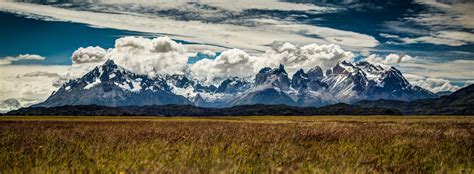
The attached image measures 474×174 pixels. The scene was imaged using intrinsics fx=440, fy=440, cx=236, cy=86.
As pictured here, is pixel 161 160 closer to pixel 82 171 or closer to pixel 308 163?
pixel 82 171

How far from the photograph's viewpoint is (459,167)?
11.4 meters

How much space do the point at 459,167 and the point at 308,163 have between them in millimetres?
3962

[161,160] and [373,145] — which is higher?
[161,160]


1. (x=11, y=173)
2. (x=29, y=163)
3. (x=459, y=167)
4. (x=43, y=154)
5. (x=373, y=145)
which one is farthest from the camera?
(x=373, y=145)

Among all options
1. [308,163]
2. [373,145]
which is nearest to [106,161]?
[308,163]

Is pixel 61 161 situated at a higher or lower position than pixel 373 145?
higher

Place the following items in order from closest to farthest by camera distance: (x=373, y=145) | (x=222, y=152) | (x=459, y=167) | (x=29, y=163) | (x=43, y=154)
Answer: (x=29, y=163) < (x=459, y=167) < (x=43, y=154) < (x=222, y=152) < (x=373, y=145)

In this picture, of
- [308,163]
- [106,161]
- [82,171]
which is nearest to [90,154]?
[106,161]

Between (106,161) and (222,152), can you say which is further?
(222,152)

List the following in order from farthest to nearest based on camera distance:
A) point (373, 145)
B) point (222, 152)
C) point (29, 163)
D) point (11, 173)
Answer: point (373, 145)
point (222, 152)
point (29, 163)
point (11, 173)

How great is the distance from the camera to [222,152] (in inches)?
540

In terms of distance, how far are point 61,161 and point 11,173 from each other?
6.69ft

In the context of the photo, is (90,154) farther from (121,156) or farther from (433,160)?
(433,160)

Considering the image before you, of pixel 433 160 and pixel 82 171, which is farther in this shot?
pixel 433 160
